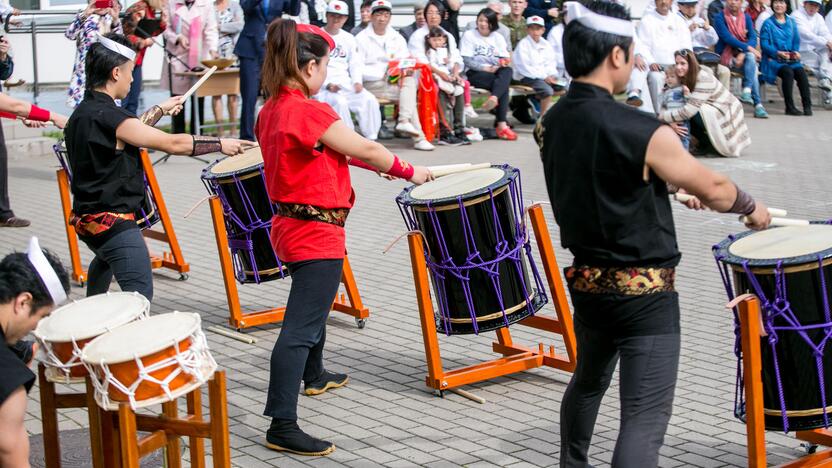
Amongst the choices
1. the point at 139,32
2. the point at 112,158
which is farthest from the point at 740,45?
the point at 112,158

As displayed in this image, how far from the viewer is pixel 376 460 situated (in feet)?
16.0

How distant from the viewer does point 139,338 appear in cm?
374

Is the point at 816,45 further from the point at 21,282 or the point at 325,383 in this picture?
the point at 21,282

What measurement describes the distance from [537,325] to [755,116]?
1140 centimetres

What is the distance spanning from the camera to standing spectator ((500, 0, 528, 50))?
15391 millimetres

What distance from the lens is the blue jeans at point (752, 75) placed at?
655 inches

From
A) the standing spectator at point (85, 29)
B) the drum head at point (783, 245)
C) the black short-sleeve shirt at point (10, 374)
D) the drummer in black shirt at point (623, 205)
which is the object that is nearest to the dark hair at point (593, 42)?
the drummer in black shirt at point (623, 205)

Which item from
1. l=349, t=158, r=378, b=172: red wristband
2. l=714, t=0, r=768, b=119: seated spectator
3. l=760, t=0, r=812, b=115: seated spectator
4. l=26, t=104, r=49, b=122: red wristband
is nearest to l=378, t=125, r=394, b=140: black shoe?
l=714, t=0, r=768, b=119: seated spectator

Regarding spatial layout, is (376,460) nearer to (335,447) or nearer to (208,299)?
(335,447)

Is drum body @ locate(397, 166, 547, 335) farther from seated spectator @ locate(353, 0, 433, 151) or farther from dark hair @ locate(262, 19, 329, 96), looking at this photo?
seated spectator @ locate(353, 0, 433, 151)

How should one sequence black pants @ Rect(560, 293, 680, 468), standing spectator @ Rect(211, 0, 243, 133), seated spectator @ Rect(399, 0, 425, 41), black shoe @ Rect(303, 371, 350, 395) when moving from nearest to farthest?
1. black pants @ Rect(560, 293, 680, 468)
2. black shoe @ Rect(303, 371, 350, 395)
3. standing spectator @ Rect(211, 0, 243, 133)
4. seated spectator @ Rect(399, 0, 425, 41)

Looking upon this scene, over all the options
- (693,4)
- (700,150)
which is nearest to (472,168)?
(700,150)

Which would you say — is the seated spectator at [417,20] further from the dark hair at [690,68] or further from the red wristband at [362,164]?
the red wristband at [362,164]

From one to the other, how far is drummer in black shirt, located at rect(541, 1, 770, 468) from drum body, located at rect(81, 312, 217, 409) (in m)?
1.33
